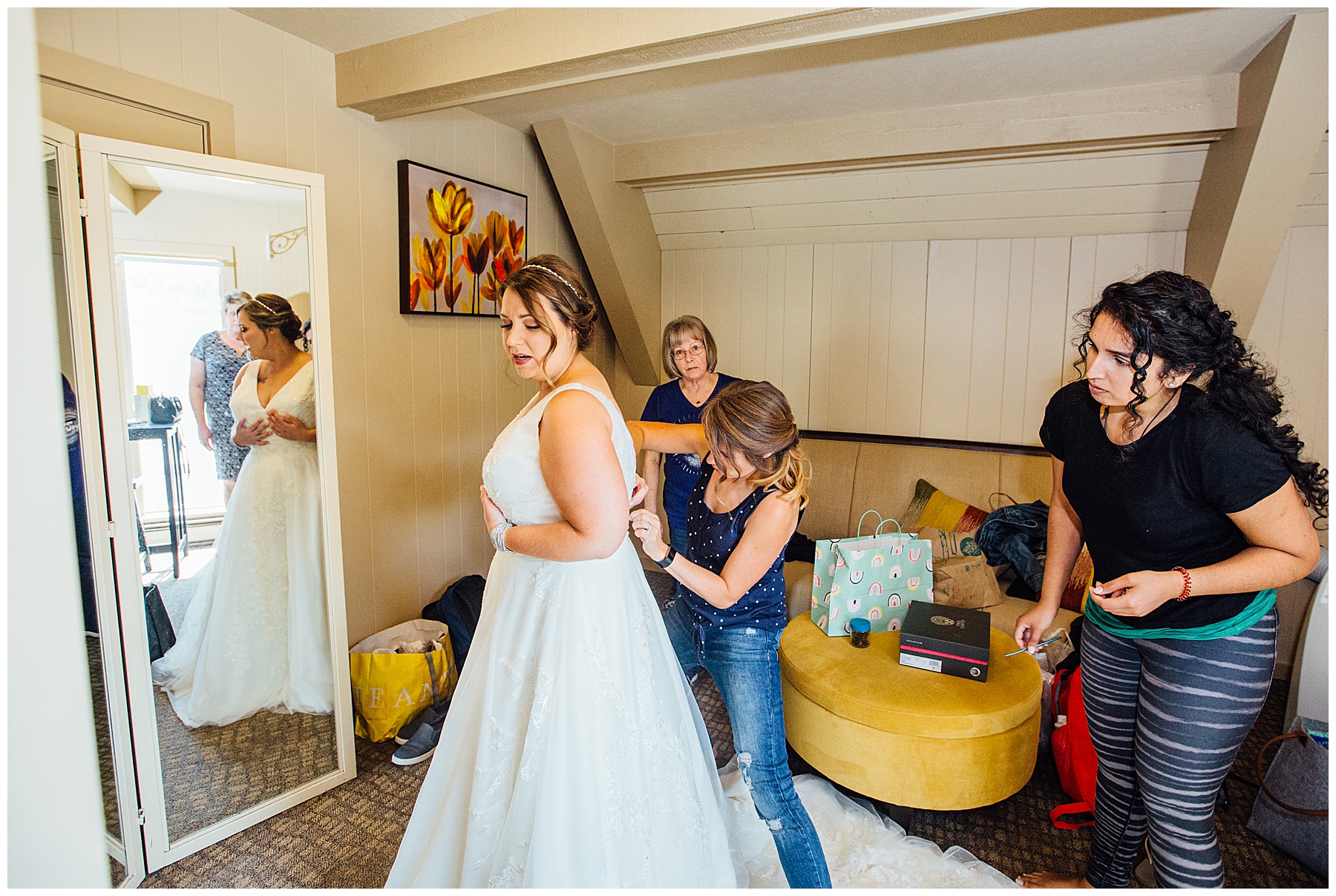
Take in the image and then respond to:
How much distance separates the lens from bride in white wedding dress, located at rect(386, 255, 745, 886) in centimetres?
139

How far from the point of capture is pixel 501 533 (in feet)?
4.95

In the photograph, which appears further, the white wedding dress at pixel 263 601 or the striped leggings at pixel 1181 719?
the white wedding dress at pixel 263 601

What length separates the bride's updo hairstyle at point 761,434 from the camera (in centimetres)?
152

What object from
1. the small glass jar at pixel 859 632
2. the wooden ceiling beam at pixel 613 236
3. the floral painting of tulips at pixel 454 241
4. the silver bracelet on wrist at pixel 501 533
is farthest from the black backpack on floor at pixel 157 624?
the wooden ceiling beam at pixel 613 236

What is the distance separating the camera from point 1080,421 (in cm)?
151

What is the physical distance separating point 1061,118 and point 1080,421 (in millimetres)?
1673

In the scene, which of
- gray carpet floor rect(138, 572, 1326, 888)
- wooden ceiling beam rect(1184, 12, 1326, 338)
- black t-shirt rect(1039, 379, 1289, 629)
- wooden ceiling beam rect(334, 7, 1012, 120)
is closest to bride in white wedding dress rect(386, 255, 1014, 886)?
gray carpet floor rect(138, 572, 1326, 888)

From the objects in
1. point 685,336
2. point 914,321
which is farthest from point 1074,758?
point 914,321

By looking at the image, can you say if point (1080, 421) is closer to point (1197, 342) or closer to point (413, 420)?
point (1197, 342)

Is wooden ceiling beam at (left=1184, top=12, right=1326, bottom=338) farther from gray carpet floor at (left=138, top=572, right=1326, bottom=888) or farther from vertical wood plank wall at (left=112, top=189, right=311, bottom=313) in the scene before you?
vertical wood plank wall at (left=112, top=189, right=311, bottom=313)

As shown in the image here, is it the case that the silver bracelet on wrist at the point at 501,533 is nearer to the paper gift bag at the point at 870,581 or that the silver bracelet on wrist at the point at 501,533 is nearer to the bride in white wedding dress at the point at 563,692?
the bride in white wedding dress at the point at 563,692

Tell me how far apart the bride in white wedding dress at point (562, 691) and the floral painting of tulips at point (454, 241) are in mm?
1345

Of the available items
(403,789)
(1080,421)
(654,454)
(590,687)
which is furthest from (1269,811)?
(403,789)

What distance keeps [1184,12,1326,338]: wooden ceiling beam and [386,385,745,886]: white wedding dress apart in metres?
2.21
